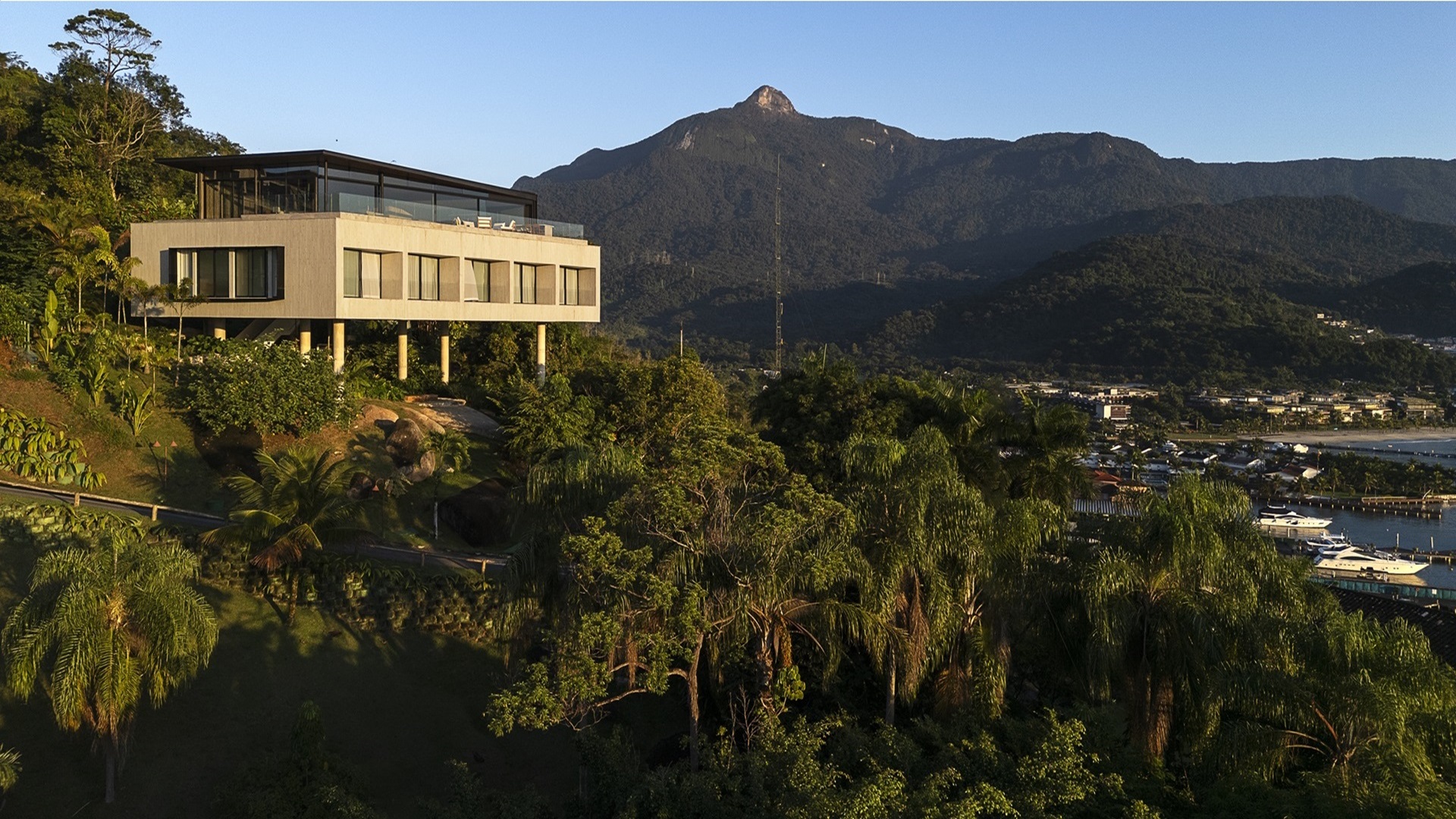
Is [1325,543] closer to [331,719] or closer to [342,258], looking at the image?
[342,258]

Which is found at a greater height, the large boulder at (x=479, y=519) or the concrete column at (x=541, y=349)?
the concrete column at (x=541, y=349)

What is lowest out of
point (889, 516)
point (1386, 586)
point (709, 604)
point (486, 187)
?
point (1386, 586)

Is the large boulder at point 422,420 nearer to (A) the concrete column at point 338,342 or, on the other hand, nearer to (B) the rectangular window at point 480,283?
(A) the concrete column at point 338,342

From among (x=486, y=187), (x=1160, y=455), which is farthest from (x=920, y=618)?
(x=1160, y=455)

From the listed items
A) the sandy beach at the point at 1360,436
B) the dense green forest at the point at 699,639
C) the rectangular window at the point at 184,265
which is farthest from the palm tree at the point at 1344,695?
the sandy beach at the point at 1360,436

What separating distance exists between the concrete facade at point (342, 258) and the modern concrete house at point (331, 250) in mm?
37

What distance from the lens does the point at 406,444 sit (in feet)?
94.6

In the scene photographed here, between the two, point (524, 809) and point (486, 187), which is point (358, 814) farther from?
point (486, 187)

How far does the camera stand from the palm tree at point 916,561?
16.4m

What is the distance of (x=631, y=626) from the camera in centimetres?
1545

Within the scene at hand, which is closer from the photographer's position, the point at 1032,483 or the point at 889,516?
the point at 889,516

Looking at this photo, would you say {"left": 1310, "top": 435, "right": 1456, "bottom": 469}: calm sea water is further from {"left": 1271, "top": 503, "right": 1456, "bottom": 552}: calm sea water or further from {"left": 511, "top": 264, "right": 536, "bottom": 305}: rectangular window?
{"left": 511, "top": 264, "right": 536, "bottom": 305}: rectangular window

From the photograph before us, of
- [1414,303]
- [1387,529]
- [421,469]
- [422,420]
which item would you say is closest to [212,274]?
[422,420]

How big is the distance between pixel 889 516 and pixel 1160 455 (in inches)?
3053
